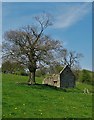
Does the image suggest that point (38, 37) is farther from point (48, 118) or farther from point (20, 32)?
point (48, 118)

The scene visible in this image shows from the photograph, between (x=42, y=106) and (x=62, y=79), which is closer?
(x=42, y=106)

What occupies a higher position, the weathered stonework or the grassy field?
the weathered stonework

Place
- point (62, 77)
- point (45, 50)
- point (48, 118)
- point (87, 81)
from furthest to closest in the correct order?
point (87, 81) → point (62, 77) → point (45, 50) → point (48, 118)

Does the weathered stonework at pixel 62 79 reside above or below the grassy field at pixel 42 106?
above

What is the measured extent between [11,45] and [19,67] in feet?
8.83

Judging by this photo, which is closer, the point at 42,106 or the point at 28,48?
the point at 42,106

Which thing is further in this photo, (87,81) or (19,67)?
(87,81)

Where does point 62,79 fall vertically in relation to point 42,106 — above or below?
above

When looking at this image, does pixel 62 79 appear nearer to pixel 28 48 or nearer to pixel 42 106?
pixel 28 48

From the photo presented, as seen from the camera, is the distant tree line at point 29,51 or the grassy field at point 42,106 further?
the distant tree line at point 29,51

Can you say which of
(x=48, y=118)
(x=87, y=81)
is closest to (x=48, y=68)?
(x=48, y=118)

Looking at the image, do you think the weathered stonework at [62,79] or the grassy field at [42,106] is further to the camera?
the weathered stonework at [62,79]

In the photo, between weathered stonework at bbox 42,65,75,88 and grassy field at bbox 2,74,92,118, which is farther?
weathered stonework at bbox 42,65,75,88

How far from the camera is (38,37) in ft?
117
